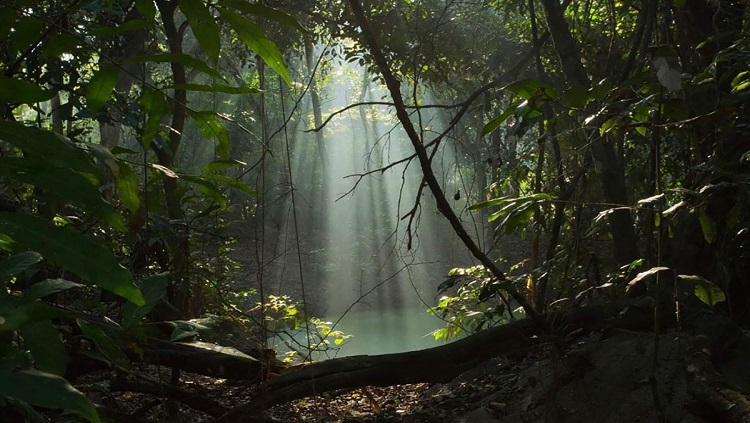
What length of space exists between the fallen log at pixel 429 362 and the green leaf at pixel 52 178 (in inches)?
66.6

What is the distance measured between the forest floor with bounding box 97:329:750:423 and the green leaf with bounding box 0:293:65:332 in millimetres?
1391

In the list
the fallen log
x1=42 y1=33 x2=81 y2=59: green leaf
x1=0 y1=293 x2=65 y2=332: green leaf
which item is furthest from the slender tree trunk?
x1=0 y1=293 x2=65 y2=332: green leaf

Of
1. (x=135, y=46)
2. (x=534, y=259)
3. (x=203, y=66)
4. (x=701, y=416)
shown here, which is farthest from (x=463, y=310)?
(x=135, y=46)

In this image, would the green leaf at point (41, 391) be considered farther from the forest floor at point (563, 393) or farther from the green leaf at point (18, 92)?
the forest floor at point (563, 393)

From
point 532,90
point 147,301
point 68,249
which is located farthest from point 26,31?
point 532,90

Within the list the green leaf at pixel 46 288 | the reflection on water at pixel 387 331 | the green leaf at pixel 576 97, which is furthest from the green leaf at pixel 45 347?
the reflection on water at pixel 387 331

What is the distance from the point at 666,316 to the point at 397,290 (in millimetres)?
13149

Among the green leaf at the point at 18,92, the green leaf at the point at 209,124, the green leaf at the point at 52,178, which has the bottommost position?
the green leaf at the point at 52,178

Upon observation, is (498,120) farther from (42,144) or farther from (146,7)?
(42,144)

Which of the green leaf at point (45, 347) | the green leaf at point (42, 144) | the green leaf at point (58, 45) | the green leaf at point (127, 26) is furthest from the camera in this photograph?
the green leaf at point (58, 45)

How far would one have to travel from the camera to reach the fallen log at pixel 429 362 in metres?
2.39

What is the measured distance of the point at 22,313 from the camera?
66cm

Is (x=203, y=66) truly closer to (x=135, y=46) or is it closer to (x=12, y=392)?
(x=12, y=392)

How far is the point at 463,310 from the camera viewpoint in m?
3.74
